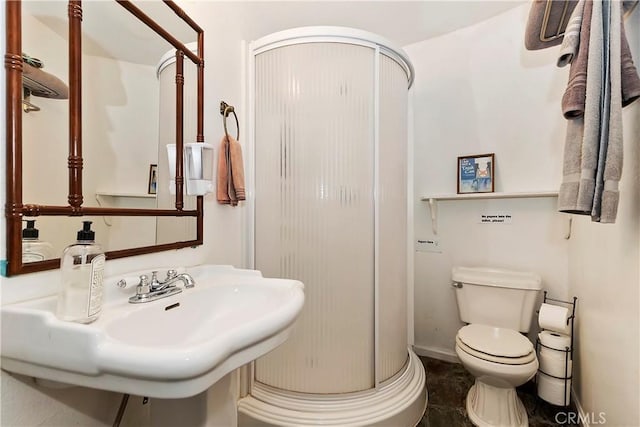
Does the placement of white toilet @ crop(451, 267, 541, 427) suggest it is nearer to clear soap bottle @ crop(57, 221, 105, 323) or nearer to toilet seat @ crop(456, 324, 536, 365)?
toilet seat @ crop(456, 324, 536, 365)

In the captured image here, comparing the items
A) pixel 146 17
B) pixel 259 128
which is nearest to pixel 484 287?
pixel 259 128

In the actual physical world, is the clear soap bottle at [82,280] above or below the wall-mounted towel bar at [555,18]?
below

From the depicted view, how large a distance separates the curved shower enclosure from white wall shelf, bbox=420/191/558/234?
2.31 feet

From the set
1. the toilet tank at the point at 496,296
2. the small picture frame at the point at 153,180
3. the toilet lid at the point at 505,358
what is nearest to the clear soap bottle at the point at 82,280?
the small picture frame at the point at 153,180

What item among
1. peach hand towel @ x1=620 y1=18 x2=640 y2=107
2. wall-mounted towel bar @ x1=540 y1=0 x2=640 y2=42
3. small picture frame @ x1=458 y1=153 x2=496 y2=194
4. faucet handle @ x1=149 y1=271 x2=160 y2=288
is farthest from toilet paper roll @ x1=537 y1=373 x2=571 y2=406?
faucet handle @ x1=149 y1=271 x2=160 y2=288

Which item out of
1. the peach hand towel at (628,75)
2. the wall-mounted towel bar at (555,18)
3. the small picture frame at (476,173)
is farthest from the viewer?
the small picture frame at (476,173)

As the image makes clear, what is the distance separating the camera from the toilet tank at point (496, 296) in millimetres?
1734

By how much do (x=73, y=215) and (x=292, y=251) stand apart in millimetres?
926

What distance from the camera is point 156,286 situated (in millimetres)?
942

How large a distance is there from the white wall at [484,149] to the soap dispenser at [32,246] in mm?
2077

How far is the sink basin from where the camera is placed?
0.54 metres

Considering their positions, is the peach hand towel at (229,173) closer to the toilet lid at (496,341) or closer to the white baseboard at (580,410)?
the toilet lid at (496,341)

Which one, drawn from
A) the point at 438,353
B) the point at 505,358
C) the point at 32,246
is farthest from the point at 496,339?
the point at 32,246

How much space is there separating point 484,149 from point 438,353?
4.99 ft
